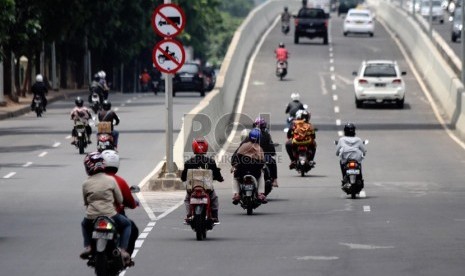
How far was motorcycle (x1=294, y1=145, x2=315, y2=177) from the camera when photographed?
3434cm

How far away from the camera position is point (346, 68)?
242 ft

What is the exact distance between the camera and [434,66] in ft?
210

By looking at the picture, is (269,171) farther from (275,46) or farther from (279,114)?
(275,46)

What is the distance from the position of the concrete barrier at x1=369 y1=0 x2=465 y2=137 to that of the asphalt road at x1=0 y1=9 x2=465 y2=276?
2.72ft

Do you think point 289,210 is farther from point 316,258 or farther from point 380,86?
point 380,86

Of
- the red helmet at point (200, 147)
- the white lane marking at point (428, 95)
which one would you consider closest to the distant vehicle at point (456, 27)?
the white lane marking at point (428, 95)

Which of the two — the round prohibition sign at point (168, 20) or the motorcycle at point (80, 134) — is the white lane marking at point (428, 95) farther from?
the round prohibition sign at point (168, 20)

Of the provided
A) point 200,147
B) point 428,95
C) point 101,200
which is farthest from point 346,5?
point 101,200

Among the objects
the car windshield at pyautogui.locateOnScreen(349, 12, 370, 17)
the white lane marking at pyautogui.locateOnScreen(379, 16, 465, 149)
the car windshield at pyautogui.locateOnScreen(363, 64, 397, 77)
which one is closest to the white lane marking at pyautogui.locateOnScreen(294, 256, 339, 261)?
the white lane marking at pyautogui.locateOnScreen(379, 16, 465, 149)

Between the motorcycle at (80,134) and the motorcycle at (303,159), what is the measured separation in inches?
326

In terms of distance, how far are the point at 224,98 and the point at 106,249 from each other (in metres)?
38.4

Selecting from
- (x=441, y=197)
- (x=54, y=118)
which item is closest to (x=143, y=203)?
(x=441, y=197)

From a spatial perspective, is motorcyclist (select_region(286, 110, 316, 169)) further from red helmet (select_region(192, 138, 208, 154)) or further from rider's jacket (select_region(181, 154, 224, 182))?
red helmet (select_region(192, 138, 208, 154))

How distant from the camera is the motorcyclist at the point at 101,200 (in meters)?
15.8
